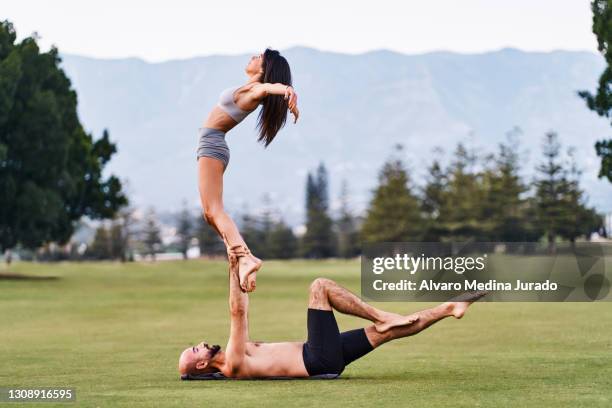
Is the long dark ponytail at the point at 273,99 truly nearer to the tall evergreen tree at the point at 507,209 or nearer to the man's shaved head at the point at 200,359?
the man's shaved head at the point at 200,359

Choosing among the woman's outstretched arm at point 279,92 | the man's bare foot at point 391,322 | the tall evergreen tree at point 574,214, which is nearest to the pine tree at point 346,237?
the tall evergreen tree at point 574,214

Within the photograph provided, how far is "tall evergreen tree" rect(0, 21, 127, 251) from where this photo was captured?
62500 millimetres

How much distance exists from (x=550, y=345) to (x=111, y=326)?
1238cm

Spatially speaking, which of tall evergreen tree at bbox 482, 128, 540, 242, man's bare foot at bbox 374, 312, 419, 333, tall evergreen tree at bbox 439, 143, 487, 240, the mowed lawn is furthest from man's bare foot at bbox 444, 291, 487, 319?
tall evergreen tree at bbox 439, 143, 487, 240

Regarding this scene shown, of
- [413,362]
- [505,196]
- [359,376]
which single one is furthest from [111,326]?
[505,196]

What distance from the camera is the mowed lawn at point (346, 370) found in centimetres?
1140

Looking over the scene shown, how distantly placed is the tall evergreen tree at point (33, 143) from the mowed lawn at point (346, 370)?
23444mm

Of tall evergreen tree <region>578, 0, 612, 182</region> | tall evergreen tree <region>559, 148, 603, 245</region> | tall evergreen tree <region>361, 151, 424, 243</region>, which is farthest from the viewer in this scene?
tall evergreen tree <region>361, 151, 424, 243</region>

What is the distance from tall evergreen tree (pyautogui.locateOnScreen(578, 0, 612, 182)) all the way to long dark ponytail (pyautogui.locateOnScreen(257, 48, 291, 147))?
38.7 meters

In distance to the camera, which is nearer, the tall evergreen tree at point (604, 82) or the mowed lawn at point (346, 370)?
the mowed lawn at point (346, 370)

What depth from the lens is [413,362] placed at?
53.4 feet

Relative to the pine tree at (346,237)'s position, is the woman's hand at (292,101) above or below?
below

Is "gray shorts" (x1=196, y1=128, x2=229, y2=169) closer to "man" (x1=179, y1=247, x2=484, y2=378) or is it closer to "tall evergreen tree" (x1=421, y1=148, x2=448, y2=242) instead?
"man" (x1=179, y1=247, x2=484, y2=378)

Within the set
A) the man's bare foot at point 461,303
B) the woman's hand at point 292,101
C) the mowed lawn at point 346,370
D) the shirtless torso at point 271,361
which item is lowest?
the mowed lawn at point 346,370
